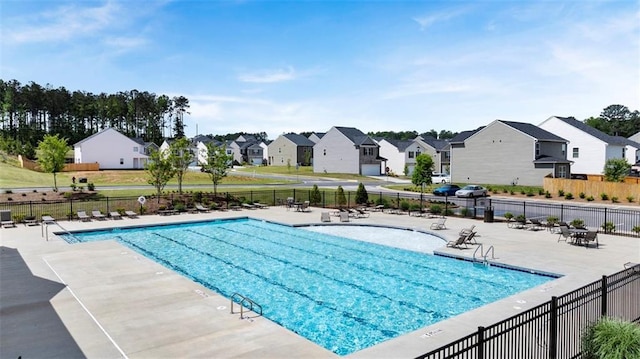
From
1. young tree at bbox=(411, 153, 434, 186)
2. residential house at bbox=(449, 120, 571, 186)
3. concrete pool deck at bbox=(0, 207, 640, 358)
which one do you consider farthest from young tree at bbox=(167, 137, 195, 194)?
residential house at bbox=(449, 120, 571, 186)

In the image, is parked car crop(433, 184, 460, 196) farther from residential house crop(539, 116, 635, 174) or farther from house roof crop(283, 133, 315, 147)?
house roof crop(283, 133, 315, 147)

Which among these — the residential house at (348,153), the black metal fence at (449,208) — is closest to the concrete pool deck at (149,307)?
the black metal fence at (449,208)

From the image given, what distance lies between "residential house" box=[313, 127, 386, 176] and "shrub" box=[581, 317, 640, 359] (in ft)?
241

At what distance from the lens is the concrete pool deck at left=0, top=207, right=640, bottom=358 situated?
29.8 ft

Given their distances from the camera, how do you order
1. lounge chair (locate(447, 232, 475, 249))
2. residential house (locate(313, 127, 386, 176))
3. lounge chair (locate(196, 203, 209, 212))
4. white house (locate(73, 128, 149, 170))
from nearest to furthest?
lounge chair (locate(447, 232, 475, 249)), lounge chair (locate(196, 203, 209, 212)), white house (locate(73, 128, 149, 170)), residential house (locate(313, 127, 386, 176))

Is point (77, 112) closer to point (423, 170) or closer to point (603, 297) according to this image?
point (423, 170)

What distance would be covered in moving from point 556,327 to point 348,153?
75.5 m

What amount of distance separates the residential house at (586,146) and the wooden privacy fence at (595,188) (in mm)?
21614

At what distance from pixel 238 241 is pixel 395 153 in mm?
70158

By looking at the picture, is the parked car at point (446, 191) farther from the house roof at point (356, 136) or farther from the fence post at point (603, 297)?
the fence post at point (603, 297)

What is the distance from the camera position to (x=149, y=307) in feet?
38.4

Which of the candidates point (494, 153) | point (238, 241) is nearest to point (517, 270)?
point (238, 241)

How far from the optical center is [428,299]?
14.2 m

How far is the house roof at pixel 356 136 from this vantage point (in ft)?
270
